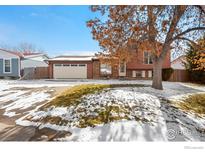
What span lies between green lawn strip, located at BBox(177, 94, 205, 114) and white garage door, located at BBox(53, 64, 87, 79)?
18.8ft

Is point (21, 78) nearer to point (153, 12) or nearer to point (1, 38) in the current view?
point (1, 38)

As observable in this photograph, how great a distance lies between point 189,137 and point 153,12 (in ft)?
9.03

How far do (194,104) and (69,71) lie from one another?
6.76 meters

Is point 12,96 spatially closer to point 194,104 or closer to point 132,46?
point 132,46

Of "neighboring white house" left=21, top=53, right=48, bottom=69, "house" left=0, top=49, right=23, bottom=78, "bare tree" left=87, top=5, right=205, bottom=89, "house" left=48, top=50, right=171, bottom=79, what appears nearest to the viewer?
"bare tree" left=87, top=5, right=205, bottom=89

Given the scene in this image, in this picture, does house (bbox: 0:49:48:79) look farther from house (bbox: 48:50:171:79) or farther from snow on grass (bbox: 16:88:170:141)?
snow on grass (bbox: 16:88:170:141)

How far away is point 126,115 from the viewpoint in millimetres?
4172

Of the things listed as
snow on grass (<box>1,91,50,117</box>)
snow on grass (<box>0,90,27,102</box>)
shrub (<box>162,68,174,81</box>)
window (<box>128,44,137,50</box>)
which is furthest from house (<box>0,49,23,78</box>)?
→ shrub (<box>162,68,174,81</box>)

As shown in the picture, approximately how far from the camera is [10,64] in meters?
7.36

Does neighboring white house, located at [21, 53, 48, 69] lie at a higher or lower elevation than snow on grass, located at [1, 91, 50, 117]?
higher

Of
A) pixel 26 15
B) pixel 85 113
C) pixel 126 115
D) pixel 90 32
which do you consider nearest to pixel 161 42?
pixel 90 32

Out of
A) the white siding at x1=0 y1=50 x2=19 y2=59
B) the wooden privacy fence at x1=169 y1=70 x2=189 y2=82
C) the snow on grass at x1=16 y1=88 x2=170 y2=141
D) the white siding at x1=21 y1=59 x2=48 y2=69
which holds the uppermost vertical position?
the white siding at x1=0 y1=50 x2=19 y2=59

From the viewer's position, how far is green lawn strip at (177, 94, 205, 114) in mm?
5119

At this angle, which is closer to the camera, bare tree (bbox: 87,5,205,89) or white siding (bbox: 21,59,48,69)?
bare tree (bbox: 87,5,205,89)
